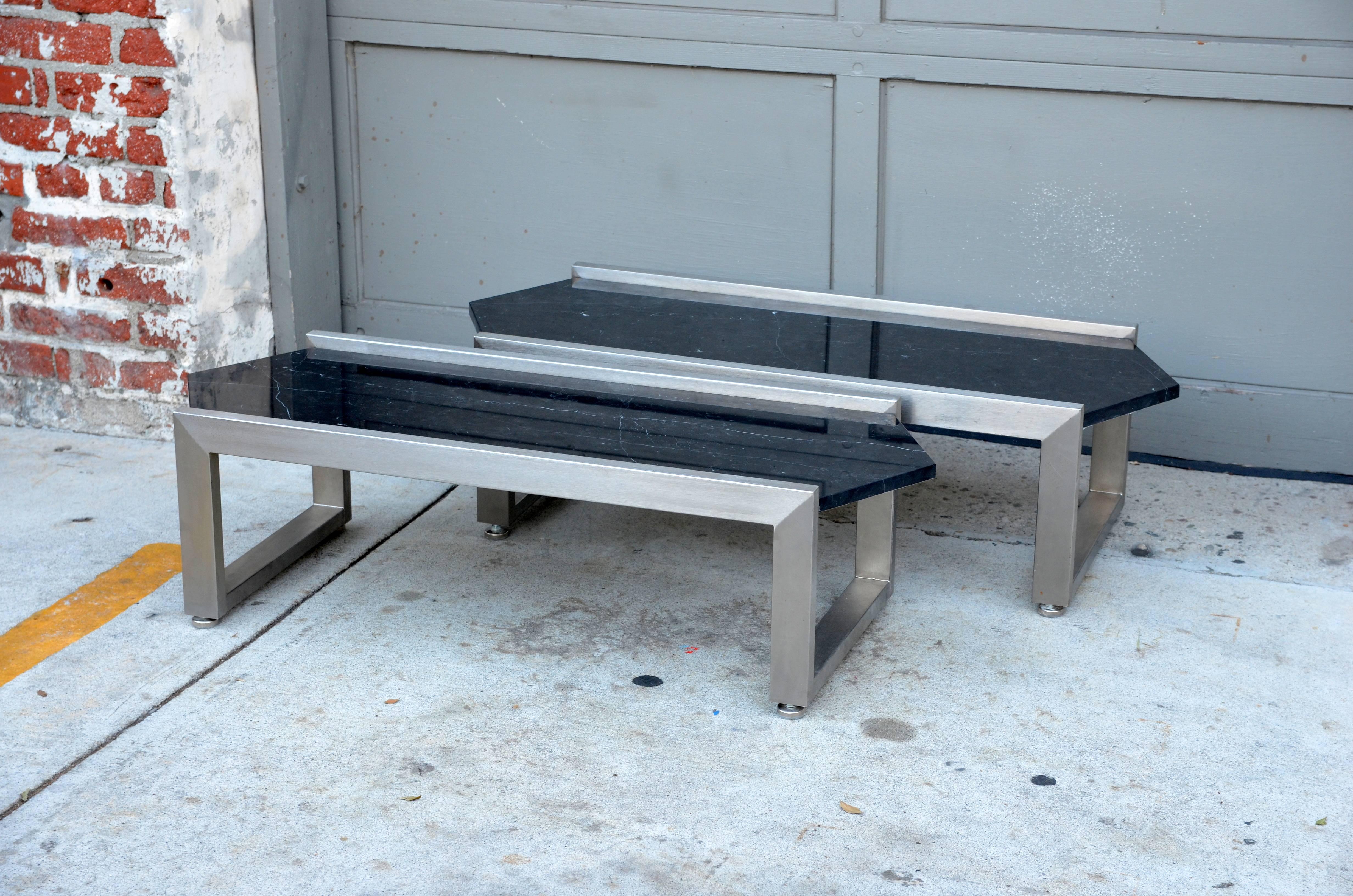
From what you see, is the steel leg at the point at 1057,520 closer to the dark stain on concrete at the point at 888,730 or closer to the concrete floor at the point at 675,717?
the concrete floor at the point at 675,717

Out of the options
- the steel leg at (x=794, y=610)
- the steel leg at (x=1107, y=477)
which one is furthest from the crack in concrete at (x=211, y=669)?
the steel leg at (x=1107, y=477)

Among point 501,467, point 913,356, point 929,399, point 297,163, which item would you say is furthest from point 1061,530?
point 297,163

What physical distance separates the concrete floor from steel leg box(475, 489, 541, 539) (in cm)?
4

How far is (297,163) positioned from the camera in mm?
3754

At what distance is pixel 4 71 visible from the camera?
11.5 ft

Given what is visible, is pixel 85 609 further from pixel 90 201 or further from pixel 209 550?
pixel 90 201

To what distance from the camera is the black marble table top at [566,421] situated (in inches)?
95.5

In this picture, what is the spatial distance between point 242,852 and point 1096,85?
2466 millimetres

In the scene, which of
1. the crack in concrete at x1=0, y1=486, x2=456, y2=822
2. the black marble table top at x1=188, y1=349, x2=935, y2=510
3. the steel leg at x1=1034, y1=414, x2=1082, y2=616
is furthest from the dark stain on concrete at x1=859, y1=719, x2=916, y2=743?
the crack in concrete at x1=0, y1=486, x2=456, y2=822

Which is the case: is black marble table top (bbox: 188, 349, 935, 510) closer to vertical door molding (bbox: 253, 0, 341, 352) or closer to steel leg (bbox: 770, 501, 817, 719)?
steel leg (bbox: 770, 501, 817, 719)

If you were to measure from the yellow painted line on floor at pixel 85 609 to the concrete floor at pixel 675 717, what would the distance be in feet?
0.15

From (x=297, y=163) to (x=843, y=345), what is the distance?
159 cm

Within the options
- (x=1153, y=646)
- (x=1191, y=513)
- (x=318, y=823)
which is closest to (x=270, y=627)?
(x=318, y=823)

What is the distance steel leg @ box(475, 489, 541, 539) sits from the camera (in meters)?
3.13
